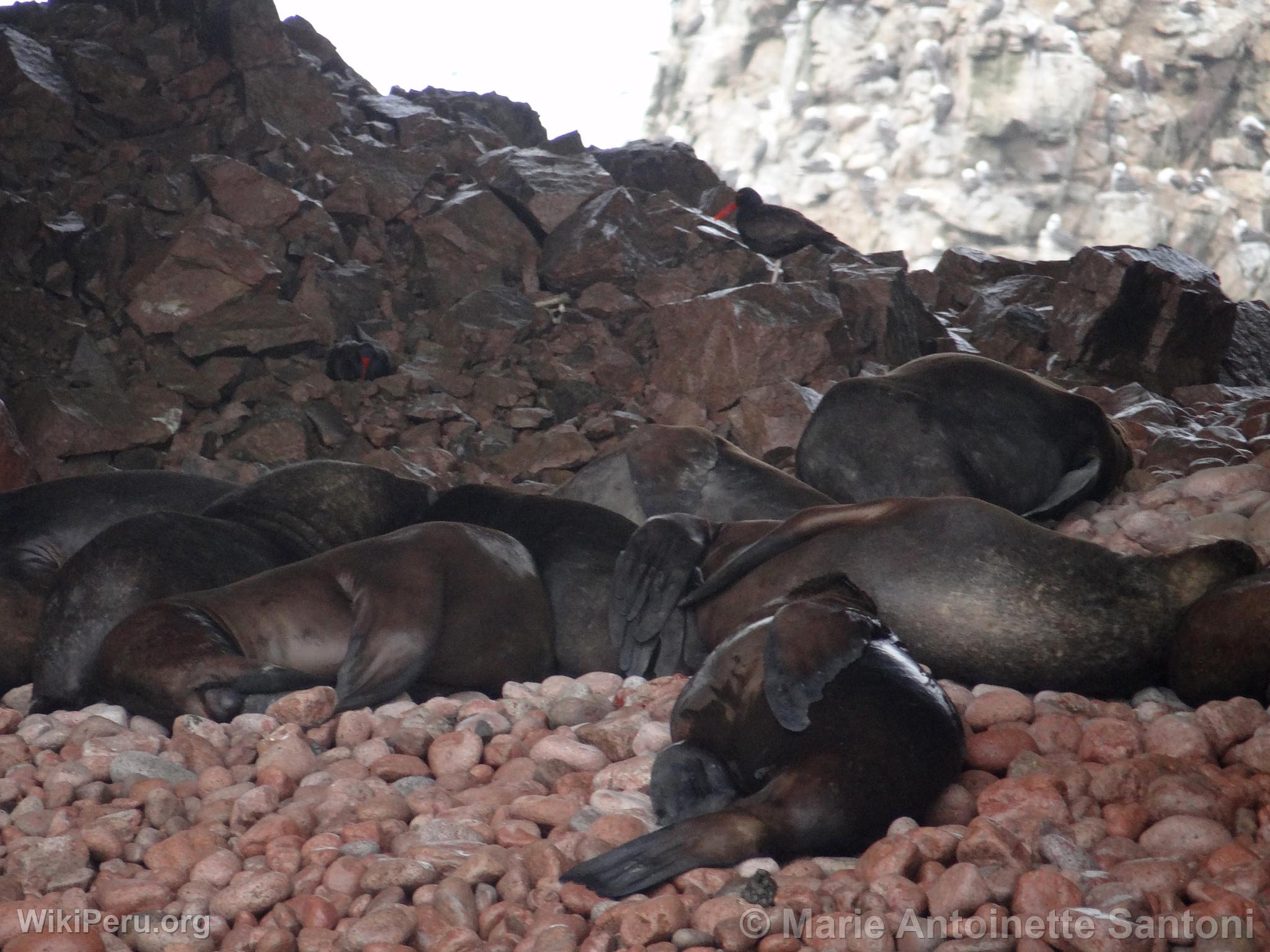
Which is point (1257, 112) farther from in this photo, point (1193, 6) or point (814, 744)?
point (814, 744)

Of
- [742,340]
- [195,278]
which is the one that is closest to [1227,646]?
[742,340]

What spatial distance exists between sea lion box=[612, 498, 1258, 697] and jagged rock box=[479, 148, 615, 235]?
18.2 ft

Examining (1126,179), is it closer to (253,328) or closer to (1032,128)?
(1032,128)

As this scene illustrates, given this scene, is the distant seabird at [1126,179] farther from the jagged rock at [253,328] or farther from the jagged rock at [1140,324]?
the jagged rock at [253,328]

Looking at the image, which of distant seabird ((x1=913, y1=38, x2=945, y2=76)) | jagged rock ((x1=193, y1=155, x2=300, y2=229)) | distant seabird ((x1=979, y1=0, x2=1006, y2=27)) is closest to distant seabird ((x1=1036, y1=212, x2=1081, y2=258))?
distant seabird ((x1=913, y1=38, x2=945, y2=76))

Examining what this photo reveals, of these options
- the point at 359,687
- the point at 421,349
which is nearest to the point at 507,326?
the point at 421,349

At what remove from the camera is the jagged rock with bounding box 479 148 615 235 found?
8.62 meters

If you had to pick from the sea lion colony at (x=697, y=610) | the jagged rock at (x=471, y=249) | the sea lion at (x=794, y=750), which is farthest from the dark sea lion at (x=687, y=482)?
the jagged rock at (x=471, y=249)

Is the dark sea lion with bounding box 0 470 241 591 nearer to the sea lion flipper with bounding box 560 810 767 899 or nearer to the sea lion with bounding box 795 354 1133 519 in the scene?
the sea lion with bounding box 795 354 1133 519

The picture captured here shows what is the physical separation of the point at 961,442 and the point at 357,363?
4.05m

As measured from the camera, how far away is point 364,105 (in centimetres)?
989

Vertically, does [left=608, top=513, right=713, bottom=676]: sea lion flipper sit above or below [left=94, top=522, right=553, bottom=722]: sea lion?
above

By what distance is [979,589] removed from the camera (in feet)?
10.2

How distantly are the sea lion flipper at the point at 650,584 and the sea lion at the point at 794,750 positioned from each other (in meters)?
0.87
